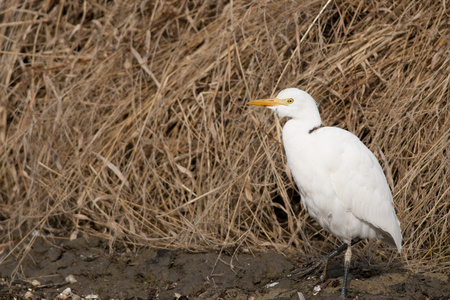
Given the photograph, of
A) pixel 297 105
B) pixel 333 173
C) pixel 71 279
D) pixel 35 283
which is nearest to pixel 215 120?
pixel 297 105

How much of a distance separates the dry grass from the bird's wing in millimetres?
444

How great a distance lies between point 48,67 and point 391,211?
2.79 meters

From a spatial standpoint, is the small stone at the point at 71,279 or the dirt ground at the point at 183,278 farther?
the small stone at the point at 71,279

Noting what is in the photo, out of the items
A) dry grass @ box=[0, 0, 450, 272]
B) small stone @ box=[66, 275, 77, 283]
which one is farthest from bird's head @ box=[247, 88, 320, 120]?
small stone @ box=[66, 275, 77, 283]

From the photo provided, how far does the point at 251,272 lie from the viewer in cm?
336

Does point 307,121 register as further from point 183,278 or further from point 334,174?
point 183,278

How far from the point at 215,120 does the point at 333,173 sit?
1.20 meters

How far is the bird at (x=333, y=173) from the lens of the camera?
9.58 ft

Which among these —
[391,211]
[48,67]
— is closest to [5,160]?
[48,67]

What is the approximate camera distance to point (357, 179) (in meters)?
2.98

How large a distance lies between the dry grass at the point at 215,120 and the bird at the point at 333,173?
471 mm

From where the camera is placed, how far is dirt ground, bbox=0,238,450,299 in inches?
118

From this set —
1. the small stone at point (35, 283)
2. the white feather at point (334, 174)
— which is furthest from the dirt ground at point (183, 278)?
the white feather at point (334, 174)

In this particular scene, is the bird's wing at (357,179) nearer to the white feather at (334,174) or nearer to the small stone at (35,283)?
the white feather at (334,174)
